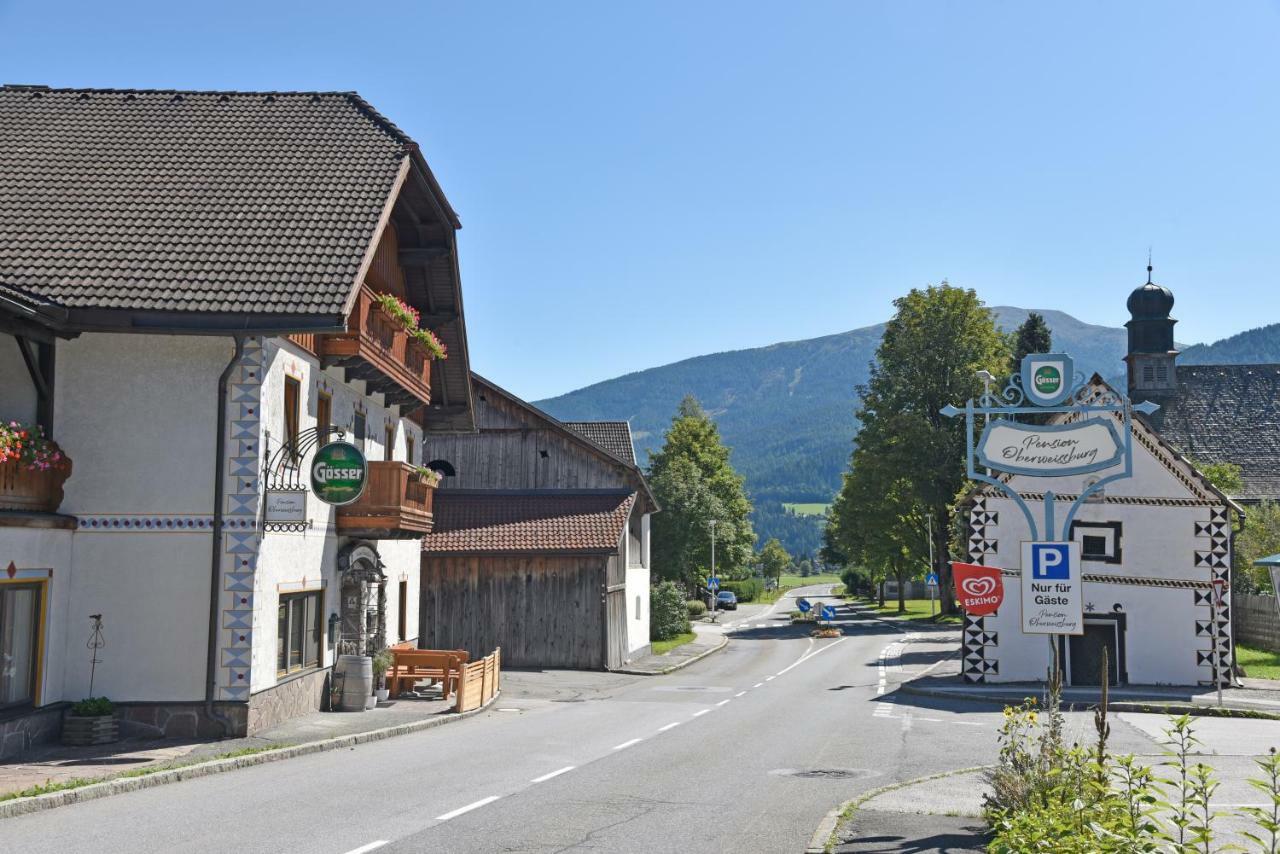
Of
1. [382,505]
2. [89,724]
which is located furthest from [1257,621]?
[89,724]

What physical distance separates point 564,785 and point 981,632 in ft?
67.0

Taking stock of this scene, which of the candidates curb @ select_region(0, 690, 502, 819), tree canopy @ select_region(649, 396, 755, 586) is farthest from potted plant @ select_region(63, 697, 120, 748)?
tree canopy @ select_region(649, 396, 755, 586)

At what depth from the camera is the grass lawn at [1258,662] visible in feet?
113

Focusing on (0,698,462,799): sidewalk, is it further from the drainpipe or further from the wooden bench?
the wooden bench

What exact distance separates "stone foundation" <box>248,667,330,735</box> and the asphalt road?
1.68m

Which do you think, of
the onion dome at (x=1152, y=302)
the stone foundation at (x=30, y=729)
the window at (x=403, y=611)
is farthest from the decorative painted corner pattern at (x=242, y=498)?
the onion dome at (x=1152, y=302)

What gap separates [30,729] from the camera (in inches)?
650

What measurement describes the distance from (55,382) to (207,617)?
4109 mm

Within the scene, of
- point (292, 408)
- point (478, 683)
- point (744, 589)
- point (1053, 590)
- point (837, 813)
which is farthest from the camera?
point (744, 589)

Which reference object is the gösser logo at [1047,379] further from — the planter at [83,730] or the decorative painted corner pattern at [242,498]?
the planter at [83,730]

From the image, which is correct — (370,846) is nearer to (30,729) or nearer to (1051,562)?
(1051,562)

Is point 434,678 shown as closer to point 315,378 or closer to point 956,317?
point 315,378

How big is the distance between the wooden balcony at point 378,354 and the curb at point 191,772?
20.9ft

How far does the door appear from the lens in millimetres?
31672
